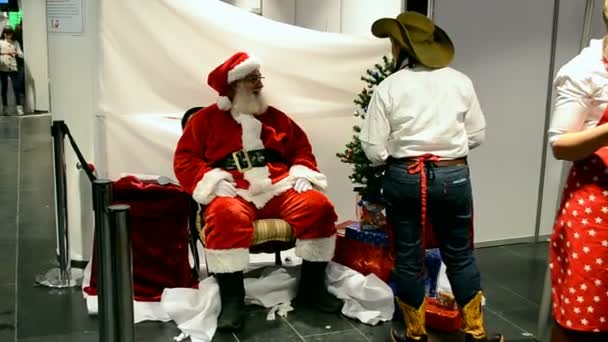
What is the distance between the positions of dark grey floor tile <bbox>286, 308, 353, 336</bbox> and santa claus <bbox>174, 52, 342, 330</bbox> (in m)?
0.06

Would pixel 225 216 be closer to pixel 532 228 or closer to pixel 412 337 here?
pixel 412 337

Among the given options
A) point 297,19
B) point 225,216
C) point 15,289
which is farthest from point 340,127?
point 15,289

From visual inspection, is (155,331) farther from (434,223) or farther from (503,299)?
(503,299)

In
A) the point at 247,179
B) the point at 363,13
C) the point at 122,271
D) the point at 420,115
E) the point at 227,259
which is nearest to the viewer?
the point at 122,271

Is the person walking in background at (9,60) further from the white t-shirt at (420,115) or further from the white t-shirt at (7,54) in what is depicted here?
the white t-shirt at (420,115)

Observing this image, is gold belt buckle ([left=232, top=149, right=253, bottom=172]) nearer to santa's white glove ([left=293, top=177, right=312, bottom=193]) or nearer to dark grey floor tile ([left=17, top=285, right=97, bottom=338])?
santa's white glove ([left=293, top=177, right=312, bottom=193])

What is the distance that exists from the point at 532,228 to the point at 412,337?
6.63 ft

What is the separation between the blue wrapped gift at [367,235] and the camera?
334 cm

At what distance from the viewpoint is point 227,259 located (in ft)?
9.96

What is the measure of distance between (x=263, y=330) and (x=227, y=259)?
37 cm

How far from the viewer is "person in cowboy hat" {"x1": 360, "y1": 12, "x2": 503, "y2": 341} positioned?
2.59 m

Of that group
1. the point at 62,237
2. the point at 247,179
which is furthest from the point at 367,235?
the point at 62,237

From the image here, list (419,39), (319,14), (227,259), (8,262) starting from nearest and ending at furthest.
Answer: (419,39)
(227,259)
(8,262)
(319,14)

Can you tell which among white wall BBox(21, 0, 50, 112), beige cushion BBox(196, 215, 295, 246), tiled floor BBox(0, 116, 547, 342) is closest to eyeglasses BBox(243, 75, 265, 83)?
beige cushion BBox(196, 215, 295, 246)
